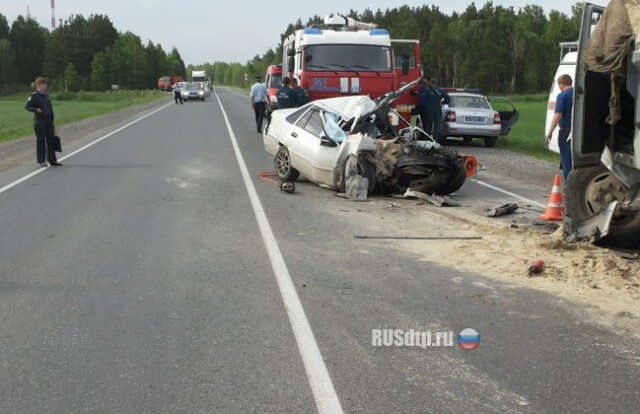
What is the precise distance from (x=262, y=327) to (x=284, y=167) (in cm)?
737

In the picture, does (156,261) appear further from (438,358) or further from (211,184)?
(211,184)

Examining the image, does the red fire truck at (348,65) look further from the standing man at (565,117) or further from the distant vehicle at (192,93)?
the distant vehicle at (192,93)

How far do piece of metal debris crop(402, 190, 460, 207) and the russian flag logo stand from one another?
17.4 ft

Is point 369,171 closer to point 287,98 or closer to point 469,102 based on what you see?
point 287,98

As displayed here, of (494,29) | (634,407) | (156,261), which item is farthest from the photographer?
(494,29)

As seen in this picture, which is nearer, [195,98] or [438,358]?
[438,358]

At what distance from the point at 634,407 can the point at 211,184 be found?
8988mm

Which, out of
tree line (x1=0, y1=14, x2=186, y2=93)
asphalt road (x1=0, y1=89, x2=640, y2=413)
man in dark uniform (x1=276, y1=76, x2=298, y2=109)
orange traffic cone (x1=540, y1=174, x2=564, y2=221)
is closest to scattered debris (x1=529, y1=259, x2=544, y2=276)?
asphalt road (x1=0, y1=89, x2=640, y2=413)

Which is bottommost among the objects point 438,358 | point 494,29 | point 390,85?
point 438,358

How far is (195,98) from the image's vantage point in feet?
199

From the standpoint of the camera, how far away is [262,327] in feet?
15.7

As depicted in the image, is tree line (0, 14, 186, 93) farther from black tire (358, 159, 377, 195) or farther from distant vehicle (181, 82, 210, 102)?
black tire (358, 159, 377, 195)

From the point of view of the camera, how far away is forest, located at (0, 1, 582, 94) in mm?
93875

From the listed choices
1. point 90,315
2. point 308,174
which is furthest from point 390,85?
point 90,315
